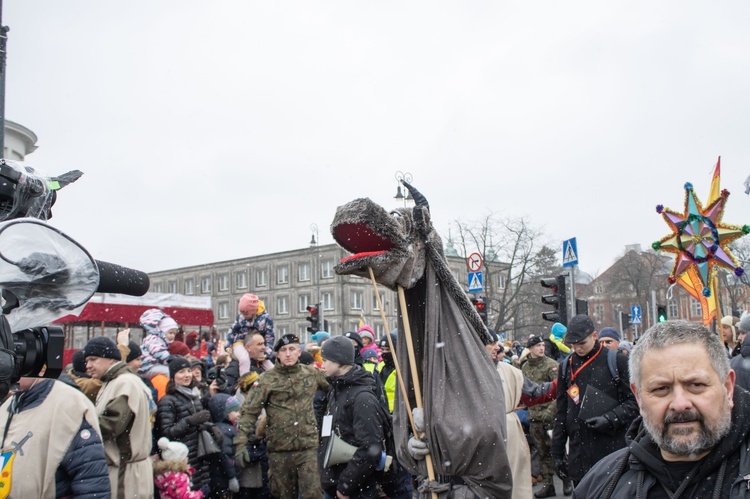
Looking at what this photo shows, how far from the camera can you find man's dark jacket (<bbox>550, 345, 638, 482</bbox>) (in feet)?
19.5

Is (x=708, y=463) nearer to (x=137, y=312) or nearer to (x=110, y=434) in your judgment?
(x=110, y=434)

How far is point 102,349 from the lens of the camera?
584cm

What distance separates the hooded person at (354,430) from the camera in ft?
18.5

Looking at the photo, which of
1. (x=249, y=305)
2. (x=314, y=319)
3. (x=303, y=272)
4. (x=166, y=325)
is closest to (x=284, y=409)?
(x=249, y=305)

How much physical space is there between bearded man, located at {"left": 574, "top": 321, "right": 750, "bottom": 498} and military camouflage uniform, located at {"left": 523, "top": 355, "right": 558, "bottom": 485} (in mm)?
7680

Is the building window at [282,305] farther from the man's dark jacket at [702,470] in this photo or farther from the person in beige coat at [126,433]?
the man's dark jacket at [702,470]

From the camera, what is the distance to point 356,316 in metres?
62.0

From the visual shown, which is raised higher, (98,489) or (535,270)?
(535,270)

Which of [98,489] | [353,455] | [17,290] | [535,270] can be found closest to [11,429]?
[98,489]

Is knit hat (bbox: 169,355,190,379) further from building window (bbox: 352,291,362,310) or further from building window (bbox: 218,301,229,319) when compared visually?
building window (bbox: 218,301,229,319)

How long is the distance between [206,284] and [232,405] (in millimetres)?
69818

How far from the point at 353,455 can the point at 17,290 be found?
3.95 m

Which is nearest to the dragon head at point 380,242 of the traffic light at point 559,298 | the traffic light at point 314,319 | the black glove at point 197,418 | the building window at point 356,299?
the black glove at point 197,418

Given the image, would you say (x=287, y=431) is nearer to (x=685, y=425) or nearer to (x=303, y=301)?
(x=685, y=425)
